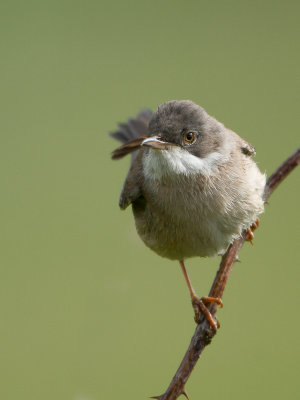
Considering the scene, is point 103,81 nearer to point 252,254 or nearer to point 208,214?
point 252,254

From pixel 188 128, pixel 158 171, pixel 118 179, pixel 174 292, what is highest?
pixel 188 128

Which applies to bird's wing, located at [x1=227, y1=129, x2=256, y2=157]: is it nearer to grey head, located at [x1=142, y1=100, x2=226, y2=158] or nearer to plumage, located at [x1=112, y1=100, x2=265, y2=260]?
plumage, located at [x1=112, y1=100, x2=265, y2=260]

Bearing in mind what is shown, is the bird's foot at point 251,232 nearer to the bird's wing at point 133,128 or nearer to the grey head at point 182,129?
the grey head at point 182,129

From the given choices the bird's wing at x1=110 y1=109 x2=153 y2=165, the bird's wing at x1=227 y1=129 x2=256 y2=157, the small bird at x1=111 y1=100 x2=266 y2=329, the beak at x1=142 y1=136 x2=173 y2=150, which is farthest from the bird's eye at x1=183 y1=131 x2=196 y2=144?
the bird's wing at x1=110 y1=109 x2=153 y2=165

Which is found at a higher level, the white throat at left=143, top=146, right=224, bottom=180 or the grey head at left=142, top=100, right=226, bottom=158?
the grey head at left=142, top=100, right=226, bottom=158

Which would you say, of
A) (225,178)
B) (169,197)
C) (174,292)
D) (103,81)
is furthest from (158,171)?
(103,81)

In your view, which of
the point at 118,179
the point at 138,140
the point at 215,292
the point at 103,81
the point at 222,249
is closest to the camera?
the point at 215,292

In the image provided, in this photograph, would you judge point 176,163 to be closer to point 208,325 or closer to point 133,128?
point 208,325
